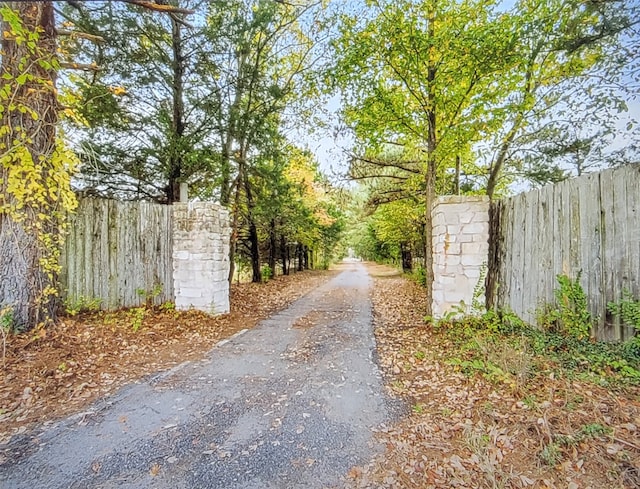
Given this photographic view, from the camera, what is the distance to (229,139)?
8320mm

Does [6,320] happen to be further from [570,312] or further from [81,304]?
[570,312]

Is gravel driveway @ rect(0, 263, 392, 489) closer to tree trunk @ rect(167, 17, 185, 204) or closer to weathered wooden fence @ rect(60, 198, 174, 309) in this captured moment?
weathered wooden fence @ rect(60, 198, 174, 309)

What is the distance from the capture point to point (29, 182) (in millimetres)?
4039

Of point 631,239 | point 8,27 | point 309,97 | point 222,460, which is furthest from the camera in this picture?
point 309,97

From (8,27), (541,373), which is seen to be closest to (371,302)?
(541,373)

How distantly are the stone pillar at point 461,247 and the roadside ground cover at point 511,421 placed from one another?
3.40 ft

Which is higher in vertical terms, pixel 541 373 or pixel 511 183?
pixel 511 183

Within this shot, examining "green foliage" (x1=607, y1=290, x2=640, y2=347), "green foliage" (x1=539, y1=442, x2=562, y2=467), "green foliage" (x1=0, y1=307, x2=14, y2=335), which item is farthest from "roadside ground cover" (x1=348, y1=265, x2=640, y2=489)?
"green foliage" (x1=0, y1=307, x2=14, y2=335)

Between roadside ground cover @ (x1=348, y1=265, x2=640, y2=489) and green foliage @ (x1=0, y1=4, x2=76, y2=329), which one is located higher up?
green foliage @ (x1=0, y1=4, x2=76, y2=329)

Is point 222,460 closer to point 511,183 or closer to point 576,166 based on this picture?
point 576,166

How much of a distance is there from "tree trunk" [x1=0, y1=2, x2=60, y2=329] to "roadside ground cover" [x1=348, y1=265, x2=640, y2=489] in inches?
176

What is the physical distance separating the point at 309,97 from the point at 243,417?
345 inches

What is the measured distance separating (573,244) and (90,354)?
5.84m

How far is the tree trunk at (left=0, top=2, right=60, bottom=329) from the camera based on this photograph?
152 inches
